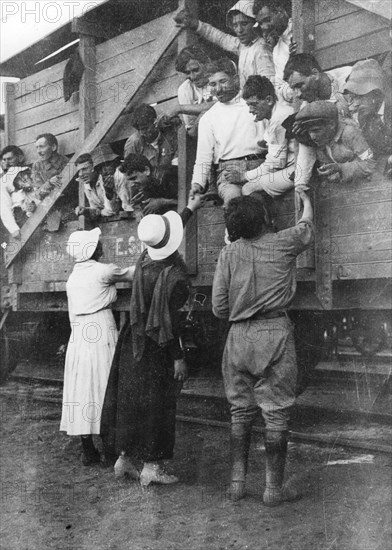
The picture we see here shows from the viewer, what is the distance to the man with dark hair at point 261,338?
4.03m

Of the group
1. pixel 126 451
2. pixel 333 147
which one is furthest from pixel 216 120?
pixel 126 451

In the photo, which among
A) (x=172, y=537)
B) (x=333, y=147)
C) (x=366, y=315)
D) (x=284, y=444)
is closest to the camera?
(x=172, y=537)

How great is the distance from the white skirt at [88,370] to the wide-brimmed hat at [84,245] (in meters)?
0.45

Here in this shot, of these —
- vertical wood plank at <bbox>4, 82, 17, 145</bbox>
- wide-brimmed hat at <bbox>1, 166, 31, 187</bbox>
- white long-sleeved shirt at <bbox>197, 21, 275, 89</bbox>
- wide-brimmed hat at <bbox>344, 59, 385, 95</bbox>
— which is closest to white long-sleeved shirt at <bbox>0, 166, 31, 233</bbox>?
wide-brimmed hat at <bbox>1, 166, 31, 187</bbox>

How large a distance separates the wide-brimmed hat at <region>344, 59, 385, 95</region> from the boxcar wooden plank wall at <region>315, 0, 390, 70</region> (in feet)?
0.99

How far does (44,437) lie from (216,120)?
10.5ft

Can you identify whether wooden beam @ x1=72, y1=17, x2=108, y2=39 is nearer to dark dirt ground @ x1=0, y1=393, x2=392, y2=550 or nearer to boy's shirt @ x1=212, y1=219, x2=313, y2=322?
boy's shirt @ x1=212, y1=219, x2=313, y2=322

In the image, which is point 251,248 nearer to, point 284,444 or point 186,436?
point 284,444

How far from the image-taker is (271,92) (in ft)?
16.1

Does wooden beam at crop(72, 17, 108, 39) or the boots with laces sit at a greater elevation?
wooden beam at crop(72, 17, 108, 39)

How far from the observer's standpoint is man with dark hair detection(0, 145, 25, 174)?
808 cm

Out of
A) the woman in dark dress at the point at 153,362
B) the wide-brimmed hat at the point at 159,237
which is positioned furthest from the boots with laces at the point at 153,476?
the wide-brimmed hat at the point at 159,237

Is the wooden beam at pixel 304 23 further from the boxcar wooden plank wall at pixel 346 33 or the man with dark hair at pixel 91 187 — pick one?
the man with dark hair at pixel 91 187

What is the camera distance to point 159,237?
4.72 meters
